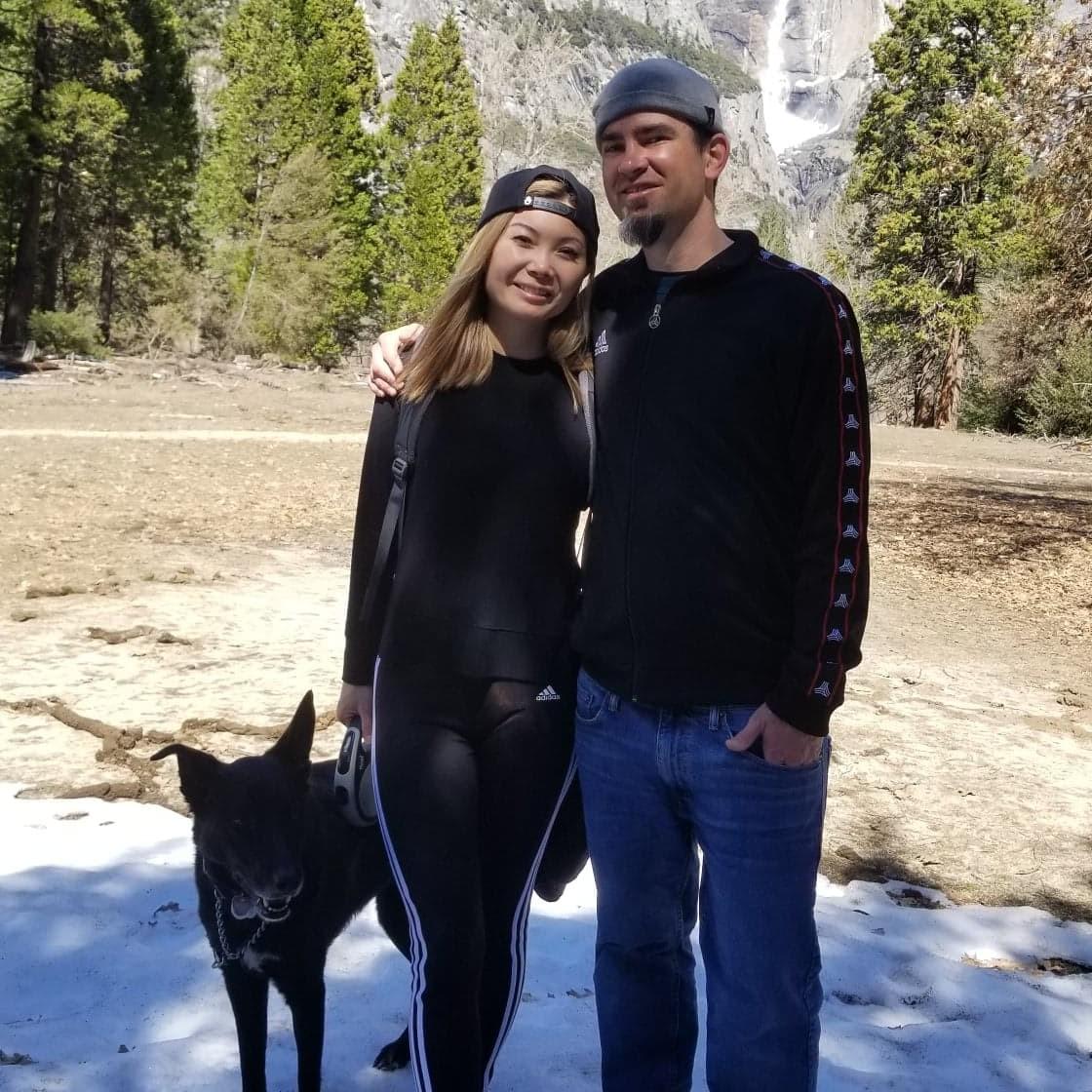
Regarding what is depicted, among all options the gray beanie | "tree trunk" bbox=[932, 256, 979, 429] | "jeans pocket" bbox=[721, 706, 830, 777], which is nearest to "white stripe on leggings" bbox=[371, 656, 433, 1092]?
"jeans pocket" bbox=[721, 706, 830, 777]

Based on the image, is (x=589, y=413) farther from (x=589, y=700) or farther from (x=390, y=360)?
(x=589, y=700)

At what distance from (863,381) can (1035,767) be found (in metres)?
4.18

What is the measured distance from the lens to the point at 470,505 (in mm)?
2111

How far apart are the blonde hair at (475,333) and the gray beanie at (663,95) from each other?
0.63 feet

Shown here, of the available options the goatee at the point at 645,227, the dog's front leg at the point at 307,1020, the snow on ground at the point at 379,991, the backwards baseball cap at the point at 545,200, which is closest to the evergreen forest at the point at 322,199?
the snow on ground at the point at 379,991

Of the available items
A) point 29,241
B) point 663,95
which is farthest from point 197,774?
point 29,241

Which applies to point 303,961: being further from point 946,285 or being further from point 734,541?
point 946,285

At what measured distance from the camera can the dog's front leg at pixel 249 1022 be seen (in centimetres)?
239

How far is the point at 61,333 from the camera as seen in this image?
24.7m

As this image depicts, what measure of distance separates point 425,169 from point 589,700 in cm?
3698

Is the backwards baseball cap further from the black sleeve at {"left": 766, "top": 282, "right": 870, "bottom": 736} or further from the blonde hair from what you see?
the black sleeve at {"left": 766, "top": 282, "right": 870, "bottom": 736}

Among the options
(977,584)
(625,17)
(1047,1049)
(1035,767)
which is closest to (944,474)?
(977,584)

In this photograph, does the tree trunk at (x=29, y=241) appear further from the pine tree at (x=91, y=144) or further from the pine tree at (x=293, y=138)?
the pine tree at (x=293, y=138)

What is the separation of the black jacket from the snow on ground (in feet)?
4.12
